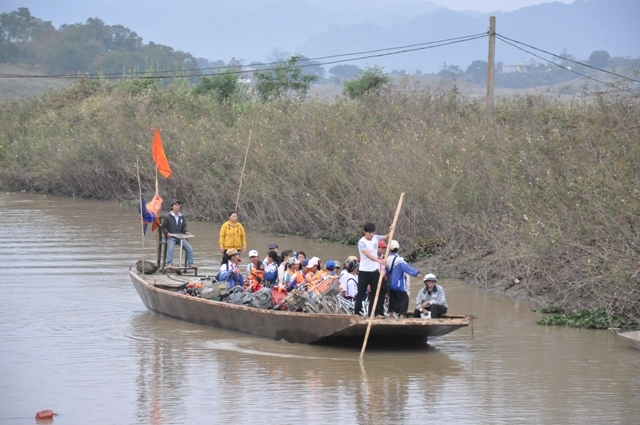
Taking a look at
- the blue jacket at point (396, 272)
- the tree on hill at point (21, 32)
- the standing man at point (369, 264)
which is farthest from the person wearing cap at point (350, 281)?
the tree on hill at point (21, 32)

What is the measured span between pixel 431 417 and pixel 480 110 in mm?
18373

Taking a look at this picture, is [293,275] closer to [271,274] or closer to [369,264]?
[271,274]

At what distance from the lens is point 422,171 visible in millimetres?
21516

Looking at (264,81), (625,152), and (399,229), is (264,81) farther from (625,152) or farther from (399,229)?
(625,152)

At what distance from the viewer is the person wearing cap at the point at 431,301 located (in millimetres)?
12984

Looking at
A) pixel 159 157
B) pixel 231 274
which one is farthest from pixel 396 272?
pixel 159 157

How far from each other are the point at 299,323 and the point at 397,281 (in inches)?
54.9

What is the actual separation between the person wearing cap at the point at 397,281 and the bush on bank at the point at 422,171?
2.99m

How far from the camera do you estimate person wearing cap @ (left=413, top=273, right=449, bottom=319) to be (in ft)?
42.6

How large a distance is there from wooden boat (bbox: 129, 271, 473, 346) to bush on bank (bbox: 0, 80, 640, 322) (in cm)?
297

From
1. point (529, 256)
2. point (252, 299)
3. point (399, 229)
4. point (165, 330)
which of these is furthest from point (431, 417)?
point (399, 229)

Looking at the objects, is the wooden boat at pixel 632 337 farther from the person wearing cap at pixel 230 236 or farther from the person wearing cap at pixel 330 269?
the person wearing cap at pixel 230 236

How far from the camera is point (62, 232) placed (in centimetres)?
2702

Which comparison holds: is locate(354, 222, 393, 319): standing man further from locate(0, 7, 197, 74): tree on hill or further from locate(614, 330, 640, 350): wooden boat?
locate(0, 7, 197, 74): tree on hill
